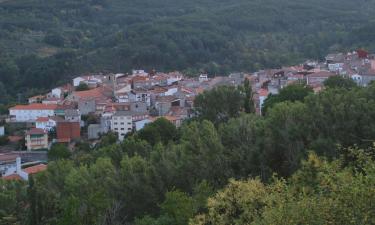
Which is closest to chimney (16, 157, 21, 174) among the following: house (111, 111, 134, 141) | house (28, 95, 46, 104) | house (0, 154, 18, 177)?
house (0, 154, 18, 177)

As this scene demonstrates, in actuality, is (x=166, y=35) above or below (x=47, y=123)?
above

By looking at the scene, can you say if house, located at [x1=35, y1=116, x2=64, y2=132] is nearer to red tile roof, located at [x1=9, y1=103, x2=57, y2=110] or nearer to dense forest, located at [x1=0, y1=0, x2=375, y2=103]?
red tile roof, located at [x1=9, y1=103, x2=57, y2=110]

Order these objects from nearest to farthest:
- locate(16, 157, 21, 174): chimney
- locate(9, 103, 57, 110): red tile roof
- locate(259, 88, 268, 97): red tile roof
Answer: locate(16, 157, 21, 174): chimney, locate(259, 88, 268, 97): red tile roof, locate(9, 103, 57, 110): red tile roof

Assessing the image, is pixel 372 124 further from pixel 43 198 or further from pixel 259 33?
pixel 259 33

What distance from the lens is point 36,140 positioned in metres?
31.0

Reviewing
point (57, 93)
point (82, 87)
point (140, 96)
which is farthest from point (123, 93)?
point (57, 93)

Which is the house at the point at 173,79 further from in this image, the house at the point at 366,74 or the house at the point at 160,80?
the house at the point at 366,74

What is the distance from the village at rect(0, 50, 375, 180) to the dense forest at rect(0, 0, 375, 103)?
9.15 meters

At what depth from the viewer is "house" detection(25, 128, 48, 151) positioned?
30.8 meters

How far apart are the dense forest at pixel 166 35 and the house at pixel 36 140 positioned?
16.8 m

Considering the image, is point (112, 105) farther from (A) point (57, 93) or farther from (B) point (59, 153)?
(B) point (59, 153)

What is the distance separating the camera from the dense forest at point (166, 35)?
5294 cm

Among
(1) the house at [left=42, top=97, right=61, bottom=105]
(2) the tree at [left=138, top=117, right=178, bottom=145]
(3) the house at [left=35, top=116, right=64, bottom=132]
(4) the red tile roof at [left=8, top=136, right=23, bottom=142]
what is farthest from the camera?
(1) the house at [left=42, top=97, right=61, bottom=105]

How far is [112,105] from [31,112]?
4873mm
